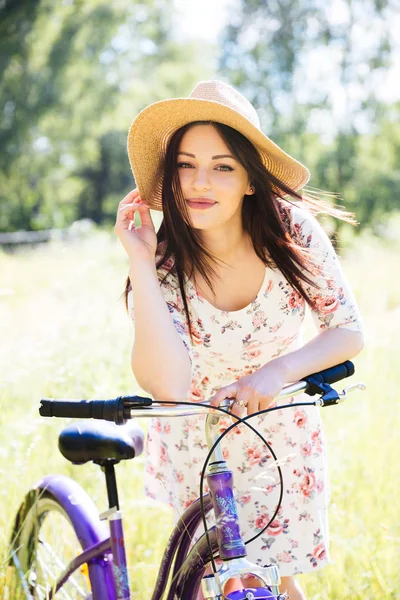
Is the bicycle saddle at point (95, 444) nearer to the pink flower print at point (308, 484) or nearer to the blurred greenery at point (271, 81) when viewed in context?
the pink flower print at point (308, 484)

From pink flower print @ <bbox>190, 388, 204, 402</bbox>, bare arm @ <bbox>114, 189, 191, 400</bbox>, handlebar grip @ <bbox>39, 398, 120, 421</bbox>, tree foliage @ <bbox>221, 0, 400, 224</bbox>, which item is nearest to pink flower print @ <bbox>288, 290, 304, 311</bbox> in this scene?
pink flower print @ <bbox>190, 388, 204, 402</bbox>

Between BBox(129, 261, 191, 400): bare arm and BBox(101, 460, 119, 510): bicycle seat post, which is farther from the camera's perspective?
BBox(101, 460, 119, 510): bicycle seat post

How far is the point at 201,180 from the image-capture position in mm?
2139

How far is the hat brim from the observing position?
6.98 feet

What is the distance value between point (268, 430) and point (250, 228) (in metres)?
0.63

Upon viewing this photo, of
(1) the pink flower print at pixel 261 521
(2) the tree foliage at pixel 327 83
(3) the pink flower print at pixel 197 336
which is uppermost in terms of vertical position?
(2) the tree foliage at pixel 327 83

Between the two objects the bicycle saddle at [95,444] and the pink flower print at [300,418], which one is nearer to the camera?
the bicycle saddle at [95,444]

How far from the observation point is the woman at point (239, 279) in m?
2.16

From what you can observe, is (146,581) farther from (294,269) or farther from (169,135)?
(169,135)

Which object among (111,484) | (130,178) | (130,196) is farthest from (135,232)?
(130,178)

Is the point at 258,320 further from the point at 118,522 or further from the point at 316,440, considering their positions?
the point at 118,522

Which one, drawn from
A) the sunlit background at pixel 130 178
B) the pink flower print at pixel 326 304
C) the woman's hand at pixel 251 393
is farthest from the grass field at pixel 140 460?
the woman's hand at pixel 251 393

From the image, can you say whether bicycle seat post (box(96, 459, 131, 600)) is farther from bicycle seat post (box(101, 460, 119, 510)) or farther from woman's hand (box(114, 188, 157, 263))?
woman's hand (box(114, 188, 157, 263))

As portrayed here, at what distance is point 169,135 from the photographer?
230 cm
